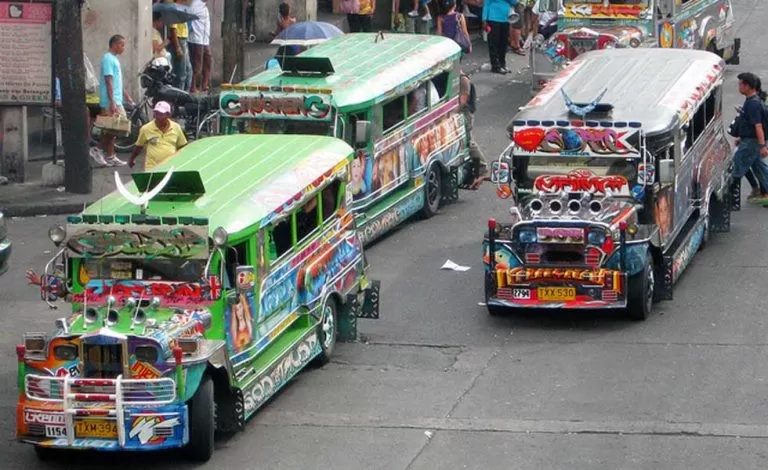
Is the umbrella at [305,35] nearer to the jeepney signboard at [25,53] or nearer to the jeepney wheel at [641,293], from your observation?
the jeepney signboard at [25,53]

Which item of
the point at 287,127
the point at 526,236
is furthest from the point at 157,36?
the point at 526,236

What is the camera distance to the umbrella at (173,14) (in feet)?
89.1

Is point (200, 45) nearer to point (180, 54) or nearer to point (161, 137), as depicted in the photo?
point (180, 54)

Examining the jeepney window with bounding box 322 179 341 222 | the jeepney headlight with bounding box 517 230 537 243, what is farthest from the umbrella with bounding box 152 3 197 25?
the jeepney headlight with bounding box 517 230 537 243

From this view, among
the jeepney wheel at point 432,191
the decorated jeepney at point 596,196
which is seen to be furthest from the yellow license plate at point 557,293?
the jeepney wheel at point 432,191

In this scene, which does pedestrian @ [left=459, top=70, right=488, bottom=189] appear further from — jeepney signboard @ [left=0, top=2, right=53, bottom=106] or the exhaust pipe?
the exhaust pipe

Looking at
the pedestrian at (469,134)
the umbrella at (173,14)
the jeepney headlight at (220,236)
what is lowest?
the pedestrian at (469,134)

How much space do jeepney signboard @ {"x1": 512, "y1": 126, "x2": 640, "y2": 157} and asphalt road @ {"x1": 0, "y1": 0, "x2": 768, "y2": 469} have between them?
1.72m

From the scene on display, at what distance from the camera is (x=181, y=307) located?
14180 millimetres

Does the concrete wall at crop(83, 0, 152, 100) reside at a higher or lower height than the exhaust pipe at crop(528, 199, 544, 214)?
higher

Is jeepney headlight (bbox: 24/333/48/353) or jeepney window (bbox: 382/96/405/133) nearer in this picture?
jeepney headlight (bbox: 24/333/48/353)

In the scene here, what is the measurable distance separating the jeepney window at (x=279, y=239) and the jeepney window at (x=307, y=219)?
0.74ft

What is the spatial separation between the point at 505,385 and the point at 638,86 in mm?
4784

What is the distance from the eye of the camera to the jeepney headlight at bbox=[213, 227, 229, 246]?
13961mm
